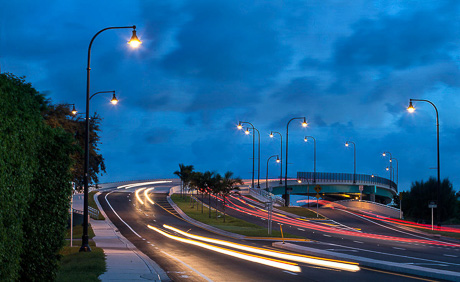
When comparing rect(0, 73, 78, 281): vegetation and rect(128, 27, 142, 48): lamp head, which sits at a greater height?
rect(128, 27, 142, 48): lamp head

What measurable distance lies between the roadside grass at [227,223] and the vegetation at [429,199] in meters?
29.2

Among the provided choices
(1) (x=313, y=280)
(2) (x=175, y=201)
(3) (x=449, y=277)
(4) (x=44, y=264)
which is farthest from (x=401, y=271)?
(2) (x=175, y=201)

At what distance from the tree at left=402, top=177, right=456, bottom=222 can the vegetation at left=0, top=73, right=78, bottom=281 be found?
6273 cm

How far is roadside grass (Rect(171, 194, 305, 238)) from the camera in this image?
123ft

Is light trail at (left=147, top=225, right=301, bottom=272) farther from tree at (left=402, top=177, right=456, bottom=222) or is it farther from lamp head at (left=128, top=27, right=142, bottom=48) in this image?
tree at (left=402, top=177, right=456, bottom=222)

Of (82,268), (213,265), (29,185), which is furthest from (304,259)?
(29,185)

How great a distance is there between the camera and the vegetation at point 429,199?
67.9 meters

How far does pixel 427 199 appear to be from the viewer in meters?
69.7

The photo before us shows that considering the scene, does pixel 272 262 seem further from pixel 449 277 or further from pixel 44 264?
pixel 44 264

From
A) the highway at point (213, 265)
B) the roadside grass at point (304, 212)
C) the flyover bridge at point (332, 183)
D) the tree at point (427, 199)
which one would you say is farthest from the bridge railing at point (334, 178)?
the highway at point (213, 265)

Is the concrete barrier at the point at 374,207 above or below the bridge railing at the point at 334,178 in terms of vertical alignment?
below

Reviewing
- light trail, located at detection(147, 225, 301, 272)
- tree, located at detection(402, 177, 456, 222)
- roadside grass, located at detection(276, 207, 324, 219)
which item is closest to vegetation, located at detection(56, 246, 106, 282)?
light trail, located at detection(147, 225, 301, 272)

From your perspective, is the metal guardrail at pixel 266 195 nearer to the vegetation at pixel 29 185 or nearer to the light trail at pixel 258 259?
the light trail at pixel 258 259

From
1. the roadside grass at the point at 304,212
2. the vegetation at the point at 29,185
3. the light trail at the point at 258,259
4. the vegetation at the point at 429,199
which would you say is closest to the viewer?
the vegetation at the point at 29,185
